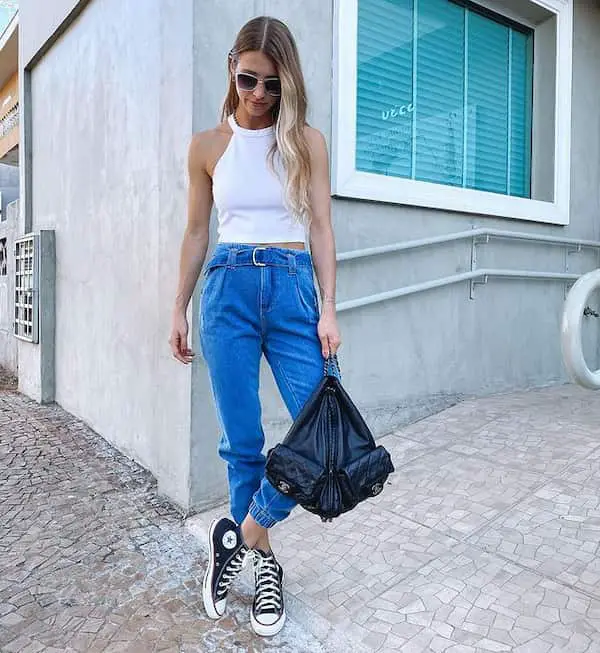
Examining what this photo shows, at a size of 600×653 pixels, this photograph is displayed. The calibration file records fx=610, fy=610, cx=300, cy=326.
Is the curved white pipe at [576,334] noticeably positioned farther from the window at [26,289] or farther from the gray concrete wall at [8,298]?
the gray concrete wall at [8,298]

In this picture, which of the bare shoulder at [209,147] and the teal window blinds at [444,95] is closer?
the bare shoulder at [209,147]

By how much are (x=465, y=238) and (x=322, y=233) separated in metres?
2.25

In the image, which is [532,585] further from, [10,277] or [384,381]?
[10,277]

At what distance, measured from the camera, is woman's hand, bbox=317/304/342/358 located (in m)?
1.79

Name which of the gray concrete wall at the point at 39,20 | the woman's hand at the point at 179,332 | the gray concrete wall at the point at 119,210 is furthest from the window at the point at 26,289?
the woman's hand at the point at 179,332

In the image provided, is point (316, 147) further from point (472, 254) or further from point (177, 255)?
point (472, 254)

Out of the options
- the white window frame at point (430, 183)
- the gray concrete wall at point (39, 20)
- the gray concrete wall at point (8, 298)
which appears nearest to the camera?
the white window frame at point (430, 183)

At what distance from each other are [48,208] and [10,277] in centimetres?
196

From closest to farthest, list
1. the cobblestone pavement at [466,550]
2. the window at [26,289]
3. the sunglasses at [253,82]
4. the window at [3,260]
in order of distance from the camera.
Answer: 1. the sunglasses at [253,82]
2. the cobblestone pavement at [466,550]
3. the window at [26,289]
4. the window at [3,260]

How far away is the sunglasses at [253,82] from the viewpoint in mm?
1726

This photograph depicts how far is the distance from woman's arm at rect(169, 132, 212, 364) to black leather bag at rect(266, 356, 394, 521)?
551mm

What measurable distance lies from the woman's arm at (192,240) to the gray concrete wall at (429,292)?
82cm

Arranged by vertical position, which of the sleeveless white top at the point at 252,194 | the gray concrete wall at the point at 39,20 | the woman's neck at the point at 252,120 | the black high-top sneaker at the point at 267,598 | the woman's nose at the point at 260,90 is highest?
the gray concrete wall at the point at 39,20

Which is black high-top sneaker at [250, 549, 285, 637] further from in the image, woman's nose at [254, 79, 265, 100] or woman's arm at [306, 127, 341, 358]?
woman's nose at [254, 79, 265, 100]
